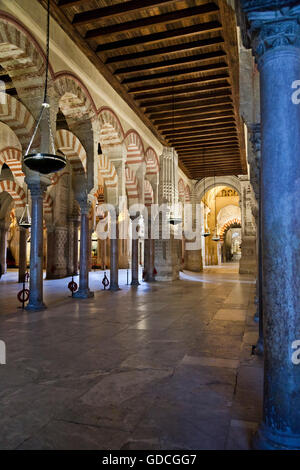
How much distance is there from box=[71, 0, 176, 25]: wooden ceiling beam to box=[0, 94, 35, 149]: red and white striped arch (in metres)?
1.77

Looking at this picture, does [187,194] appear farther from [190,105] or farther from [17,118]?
[17,118]

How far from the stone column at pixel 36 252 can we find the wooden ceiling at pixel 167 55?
2.71 m

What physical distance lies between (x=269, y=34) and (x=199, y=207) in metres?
15.0

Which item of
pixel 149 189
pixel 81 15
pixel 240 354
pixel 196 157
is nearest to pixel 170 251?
pixel 149 189

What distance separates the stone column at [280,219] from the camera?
1.52m

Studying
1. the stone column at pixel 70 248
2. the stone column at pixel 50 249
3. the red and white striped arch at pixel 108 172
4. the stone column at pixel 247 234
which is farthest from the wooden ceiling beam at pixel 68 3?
the stone column at pixel 247 234

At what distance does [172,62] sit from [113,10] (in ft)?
5.84

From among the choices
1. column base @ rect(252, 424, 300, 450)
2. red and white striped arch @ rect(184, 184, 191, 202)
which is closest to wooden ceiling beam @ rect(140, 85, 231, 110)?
red and white striped arch @ rect(184, 184, 191, 202)

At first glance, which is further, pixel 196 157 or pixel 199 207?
pixel 199 207

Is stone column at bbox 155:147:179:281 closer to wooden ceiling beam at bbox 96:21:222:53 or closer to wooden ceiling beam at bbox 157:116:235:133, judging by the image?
wooden ceiling beam at bbox 157:116:235:133

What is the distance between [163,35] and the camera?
19.2ft

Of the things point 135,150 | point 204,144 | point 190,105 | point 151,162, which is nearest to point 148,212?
point 151,162
